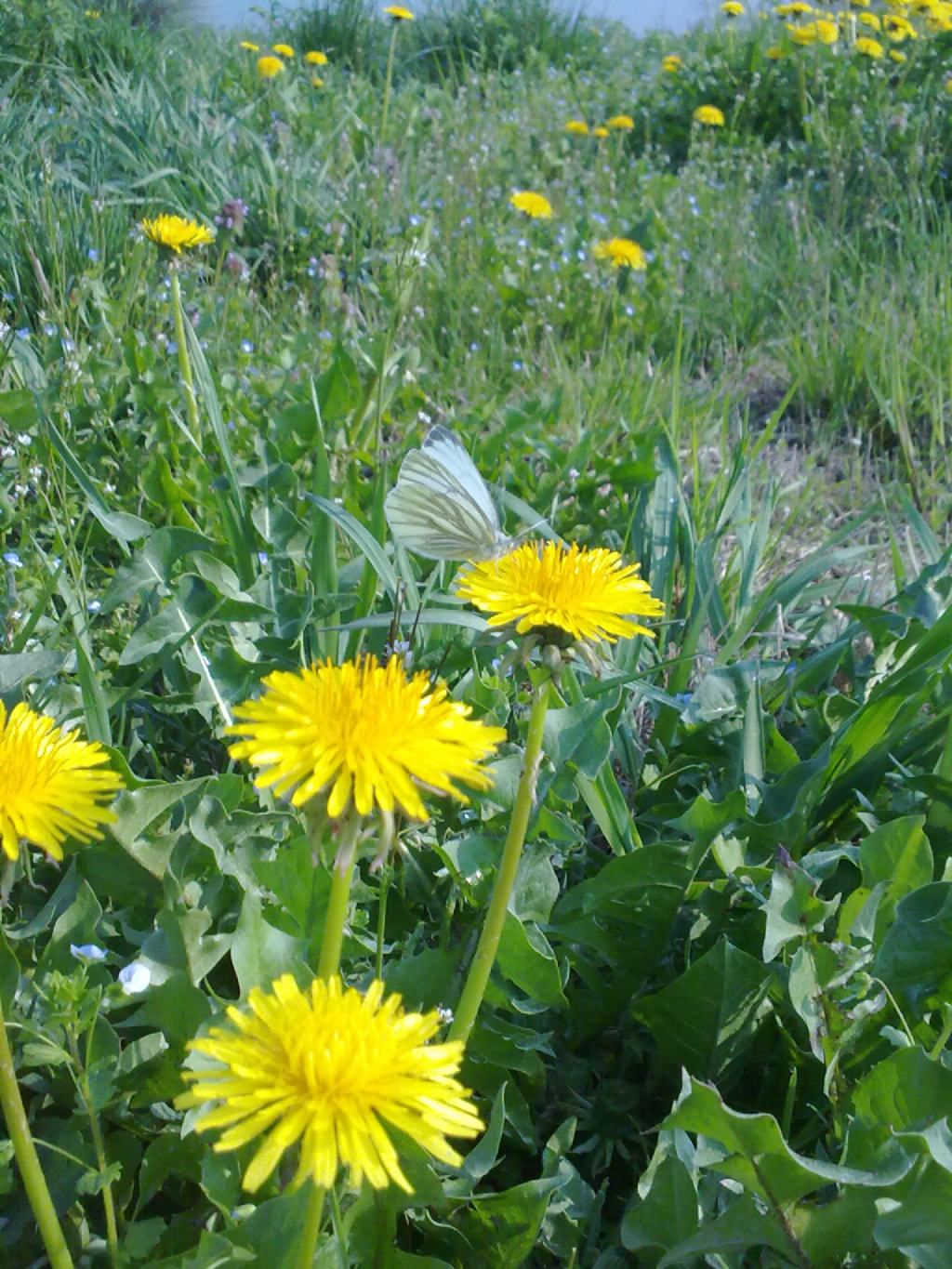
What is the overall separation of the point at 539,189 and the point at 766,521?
10.5 ft

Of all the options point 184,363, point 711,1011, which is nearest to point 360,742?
point 711,1011

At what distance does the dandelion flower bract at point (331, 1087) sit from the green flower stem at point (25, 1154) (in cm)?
24

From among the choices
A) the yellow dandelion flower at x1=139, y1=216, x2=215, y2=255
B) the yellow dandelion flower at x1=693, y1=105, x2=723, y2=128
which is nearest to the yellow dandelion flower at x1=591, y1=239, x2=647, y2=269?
the yellow dandelion flower at x1=139, y1=216, x2=215, y2=255

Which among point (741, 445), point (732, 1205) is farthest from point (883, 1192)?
point (741, 445)

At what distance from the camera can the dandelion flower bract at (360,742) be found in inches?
30.4

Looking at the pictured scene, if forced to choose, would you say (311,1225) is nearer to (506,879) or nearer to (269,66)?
(506,879)

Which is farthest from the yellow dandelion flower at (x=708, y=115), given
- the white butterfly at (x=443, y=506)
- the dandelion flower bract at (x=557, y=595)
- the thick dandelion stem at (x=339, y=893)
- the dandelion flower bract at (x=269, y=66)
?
the thick dandelion stem at (x=339, y=893)

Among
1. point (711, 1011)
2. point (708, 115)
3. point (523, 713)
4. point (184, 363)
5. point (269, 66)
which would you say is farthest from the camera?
point (708, 115)

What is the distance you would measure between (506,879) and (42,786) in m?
0.37

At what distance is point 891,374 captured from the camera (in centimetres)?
316

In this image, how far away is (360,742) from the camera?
0.79m

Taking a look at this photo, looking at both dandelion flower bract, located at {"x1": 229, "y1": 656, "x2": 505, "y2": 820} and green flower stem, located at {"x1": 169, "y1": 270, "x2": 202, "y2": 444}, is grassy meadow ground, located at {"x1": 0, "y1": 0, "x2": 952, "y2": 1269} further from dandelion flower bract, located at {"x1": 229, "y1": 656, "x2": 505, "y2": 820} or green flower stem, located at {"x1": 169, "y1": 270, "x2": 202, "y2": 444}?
dandelion flower bract, located at {"x1": 229, "y1": 656, "x2": 505, "y2": 820}

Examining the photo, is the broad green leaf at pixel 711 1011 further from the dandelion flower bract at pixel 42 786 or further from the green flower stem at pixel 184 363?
the green flower stem at pixel 184 363

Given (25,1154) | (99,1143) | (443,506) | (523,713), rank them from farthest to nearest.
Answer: (523,713) < (443,506) < (99,1143) < (25,1154)
